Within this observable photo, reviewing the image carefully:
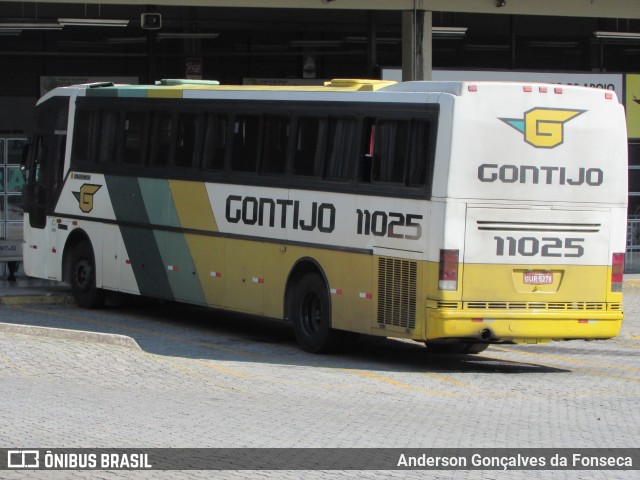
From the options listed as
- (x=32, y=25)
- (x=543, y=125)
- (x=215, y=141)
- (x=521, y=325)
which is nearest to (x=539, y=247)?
(x=521, y=325)

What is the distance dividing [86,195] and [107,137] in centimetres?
101

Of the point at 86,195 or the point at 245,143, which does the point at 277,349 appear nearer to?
the point at 245,143

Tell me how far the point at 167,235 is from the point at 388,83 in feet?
14.0

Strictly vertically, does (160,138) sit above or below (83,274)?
above

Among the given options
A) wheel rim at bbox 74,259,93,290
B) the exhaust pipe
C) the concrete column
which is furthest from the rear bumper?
the concrete column

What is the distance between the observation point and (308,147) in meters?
15.9

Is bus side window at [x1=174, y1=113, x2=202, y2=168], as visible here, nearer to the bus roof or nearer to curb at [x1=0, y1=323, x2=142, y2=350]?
the bus roof

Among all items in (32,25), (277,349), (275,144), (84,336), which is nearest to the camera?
(84,336)

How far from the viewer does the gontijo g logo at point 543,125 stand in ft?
46.6

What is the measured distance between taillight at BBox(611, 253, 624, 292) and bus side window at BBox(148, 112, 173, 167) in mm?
6587

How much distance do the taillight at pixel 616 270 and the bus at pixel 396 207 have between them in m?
0.02

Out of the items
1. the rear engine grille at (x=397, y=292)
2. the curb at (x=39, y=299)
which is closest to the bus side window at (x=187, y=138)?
the curb at (x=39, y=299)

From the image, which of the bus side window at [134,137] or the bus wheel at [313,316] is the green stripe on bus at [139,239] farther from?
the bus wheel at [313,316]

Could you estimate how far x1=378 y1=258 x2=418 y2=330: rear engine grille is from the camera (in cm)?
1423
